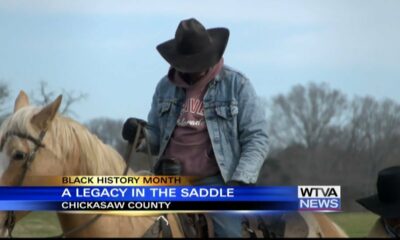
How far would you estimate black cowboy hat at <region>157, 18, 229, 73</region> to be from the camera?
5.11 m

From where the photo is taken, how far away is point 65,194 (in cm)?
491

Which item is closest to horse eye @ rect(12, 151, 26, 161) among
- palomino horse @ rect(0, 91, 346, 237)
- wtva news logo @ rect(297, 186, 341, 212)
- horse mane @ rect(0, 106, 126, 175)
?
palomino horse @ rect(0, 91, 346, 237)

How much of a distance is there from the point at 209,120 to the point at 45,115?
44.0 inches

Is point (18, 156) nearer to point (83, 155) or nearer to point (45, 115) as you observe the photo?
point (45, 115)

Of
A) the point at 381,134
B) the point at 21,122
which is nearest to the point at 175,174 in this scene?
the point at 21,122

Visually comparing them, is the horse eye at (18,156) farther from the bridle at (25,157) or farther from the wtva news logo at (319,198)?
the wtva news logo at (319,198)

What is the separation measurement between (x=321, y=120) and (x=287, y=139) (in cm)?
334

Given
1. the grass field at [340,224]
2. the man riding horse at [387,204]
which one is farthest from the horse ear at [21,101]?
the grass field at [340,224]

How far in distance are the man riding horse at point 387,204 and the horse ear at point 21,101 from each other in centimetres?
251

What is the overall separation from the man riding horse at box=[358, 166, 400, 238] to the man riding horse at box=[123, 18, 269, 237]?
33.3 inches

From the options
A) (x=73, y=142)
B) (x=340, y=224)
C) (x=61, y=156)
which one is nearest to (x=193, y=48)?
(x=73, y=142)

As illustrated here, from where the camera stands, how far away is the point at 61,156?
15.4 ft

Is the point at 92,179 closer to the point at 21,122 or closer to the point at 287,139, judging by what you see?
the point at 21,122

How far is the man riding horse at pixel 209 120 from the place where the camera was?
16.5ft
